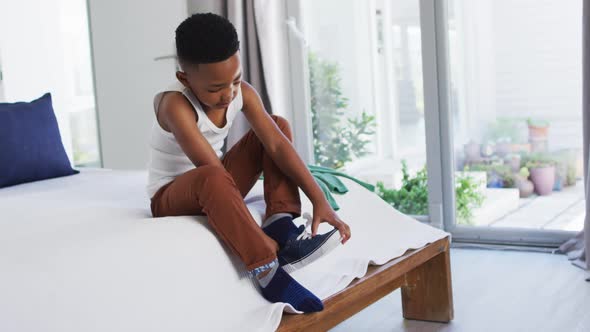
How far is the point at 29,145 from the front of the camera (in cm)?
280

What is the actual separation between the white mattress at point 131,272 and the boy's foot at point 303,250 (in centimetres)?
10

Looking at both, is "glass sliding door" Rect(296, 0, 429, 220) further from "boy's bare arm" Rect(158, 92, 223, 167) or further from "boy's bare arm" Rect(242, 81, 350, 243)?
"boy's bare arm" Rect(158, 92, 223, 167)

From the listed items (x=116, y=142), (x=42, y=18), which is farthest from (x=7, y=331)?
(x=42, y=18)

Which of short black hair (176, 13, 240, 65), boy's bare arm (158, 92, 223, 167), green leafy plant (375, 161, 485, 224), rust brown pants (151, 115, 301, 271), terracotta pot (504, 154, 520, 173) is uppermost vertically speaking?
short black hair (176, 13, 240, 65)

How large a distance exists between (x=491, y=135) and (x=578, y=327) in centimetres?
139

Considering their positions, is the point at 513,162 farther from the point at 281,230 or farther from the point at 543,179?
the point at 281,230

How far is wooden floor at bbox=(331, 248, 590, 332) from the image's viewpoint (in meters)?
2.28

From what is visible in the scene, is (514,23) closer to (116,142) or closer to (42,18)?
(116,142)

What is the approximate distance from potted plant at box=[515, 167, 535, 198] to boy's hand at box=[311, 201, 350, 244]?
1.84m

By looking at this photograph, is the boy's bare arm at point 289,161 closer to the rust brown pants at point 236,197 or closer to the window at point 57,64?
the rust brown pants at point 236,197

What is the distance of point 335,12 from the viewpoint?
3.81m

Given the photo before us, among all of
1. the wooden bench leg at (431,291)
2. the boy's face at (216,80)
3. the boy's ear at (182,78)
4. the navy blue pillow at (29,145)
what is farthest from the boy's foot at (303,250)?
the navy blue pillow at (29,145)

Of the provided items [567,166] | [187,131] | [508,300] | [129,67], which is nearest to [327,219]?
[187,131]

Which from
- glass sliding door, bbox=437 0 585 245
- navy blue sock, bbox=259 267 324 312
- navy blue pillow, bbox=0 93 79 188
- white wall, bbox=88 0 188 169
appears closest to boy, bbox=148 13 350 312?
navy blue sock, bbox=259 267 324 312
